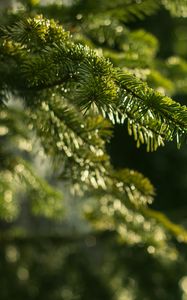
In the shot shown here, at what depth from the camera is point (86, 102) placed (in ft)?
2.90

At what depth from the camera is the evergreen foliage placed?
0.87 metres

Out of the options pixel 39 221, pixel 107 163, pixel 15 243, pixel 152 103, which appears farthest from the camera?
pixel 39 221

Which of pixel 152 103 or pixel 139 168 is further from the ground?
pixel 152 103

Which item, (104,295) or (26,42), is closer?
(26,42)

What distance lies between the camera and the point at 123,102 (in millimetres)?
889

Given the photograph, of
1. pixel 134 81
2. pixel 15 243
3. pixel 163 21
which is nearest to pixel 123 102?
pixel 134 81

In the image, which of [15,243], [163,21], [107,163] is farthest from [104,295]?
[163,21]

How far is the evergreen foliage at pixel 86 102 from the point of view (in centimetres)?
87

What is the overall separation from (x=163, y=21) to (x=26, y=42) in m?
2.48

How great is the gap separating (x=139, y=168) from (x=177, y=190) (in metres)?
0.27

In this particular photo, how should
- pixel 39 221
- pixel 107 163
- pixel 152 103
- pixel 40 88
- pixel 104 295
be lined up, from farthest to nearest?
pixel 39 221 → pixel 104 295 → pixel 107 163 → pixel 40 88 → pixel 152 103

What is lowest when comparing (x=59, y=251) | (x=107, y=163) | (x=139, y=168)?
(x=59, y=251)

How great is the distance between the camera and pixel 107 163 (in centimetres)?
115

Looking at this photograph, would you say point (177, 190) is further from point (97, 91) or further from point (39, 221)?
point (97, 91)
